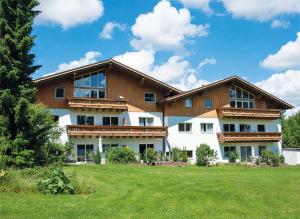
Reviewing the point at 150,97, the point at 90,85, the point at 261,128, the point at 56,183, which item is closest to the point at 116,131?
the point at 90,85

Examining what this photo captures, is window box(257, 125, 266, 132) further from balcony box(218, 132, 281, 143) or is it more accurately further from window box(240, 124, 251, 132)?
balcony box(218, 132, 281, 143)

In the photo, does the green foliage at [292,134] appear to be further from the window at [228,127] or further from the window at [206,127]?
the window at [206,127]

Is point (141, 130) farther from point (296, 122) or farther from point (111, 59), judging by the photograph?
point (296, 122)

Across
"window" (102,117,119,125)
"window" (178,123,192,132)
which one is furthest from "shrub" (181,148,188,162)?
"window" (102,117,119,125)

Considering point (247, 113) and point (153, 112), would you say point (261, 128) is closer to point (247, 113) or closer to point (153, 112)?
point (247, 113)

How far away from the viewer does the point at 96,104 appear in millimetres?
39219

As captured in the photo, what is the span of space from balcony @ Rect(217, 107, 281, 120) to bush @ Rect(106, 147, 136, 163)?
12.7 meters

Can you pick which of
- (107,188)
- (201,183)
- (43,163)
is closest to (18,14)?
(43,163)

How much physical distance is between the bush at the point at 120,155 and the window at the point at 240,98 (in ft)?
50.3

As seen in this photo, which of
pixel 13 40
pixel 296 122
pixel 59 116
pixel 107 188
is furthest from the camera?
pixel 296 122

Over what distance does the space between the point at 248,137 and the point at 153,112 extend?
1106 centimetres

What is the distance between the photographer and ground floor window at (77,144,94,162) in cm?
3864

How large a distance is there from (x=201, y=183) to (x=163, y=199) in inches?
215

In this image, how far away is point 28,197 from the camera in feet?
52.1
